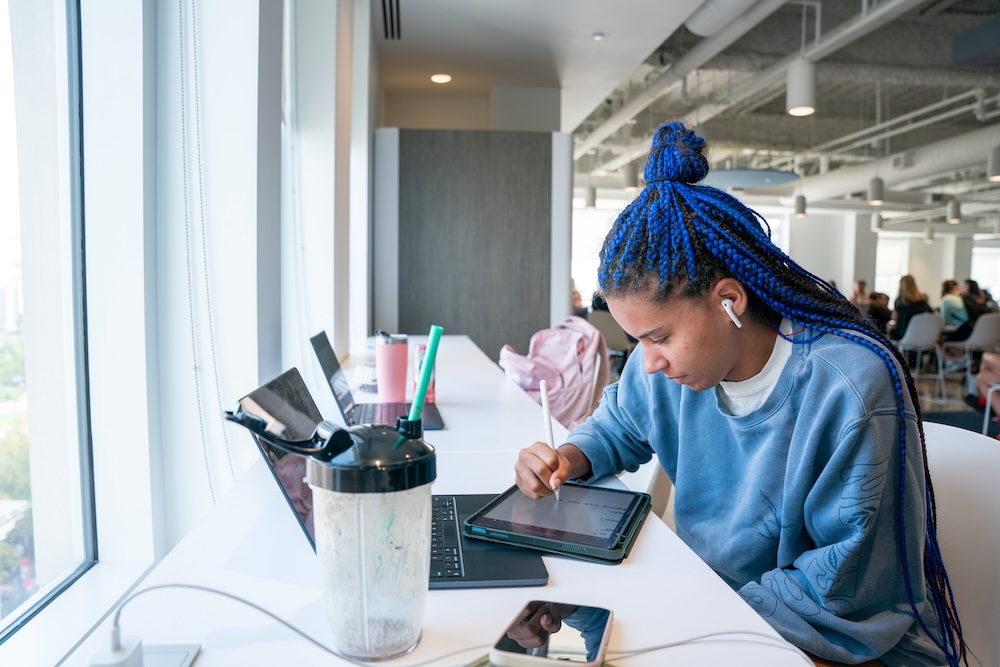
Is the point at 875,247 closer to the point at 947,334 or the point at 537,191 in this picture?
the point at 947,334

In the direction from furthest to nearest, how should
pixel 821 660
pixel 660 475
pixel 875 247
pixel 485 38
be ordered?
pixel 875 247, pixel 485 38, pixel 660 475, pixel 821 660

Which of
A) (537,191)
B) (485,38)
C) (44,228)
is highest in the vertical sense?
(485,38)

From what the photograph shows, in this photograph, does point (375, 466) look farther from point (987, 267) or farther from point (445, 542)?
point (987, 267)

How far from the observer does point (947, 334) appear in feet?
25.4

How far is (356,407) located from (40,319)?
31.0 inches

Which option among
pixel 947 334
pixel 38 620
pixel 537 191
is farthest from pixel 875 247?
pixel 38 620

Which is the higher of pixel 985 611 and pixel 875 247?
pixel 875 247

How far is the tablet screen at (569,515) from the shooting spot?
2.89 ft

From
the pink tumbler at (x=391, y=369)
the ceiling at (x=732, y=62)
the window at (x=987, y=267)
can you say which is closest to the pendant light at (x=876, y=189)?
the ceiling at (x=732, y=62)

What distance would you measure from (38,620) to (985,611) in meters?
1.25

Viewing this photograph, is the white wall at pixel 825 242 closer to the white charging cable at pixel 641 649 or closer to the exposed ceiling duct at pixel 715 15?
the exposed ceiling duct at pixel 715 15

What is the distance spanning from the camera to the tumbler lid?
1.82 feet

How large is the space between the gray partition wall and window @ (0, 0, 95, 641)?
3.33 m

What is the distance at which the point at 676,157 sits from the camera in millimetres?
1008
